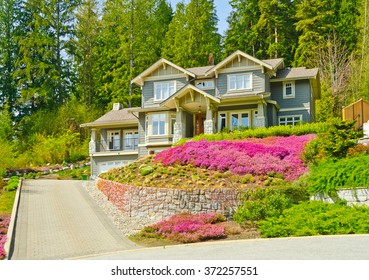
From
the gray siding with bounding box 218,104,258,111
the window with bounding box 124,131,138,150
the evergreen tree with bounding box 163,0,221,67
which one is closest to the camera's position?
the gray siding with bounding box 218,104,258,111

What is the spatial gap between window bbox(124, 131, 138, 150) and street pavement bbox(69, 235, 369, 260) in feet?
73.2

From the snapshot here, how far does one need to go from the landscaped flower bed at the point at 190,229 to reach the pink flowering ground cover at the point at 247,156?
4.58m

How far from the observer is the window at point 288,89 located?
1369 inches

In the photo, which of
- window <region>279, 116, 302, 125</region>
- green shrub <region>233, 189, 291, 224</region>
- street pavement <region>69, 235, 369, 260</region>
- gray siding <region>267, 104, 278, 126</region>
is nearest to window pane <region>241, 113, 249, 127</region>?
gray siding <region>267, 104, 278, 126</region>

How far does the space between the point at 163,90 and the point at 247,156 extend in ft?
47.0

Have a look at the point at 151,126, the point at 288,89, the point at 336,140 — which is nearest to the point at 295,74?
the point at 288,89

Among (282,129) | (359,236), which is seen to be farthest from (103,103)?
(359,236)

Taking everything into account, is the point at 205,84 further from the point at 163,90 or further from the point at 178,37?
the point at 178,37

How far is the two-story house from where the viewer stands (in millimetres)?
32875

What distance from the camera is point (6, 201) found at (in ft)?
77.4

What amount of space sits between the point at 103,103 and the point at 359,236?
133 feet

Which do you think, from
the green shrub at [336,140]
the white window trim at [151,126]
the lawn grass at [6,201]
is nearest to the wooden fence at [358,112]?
the green shrub at [336,140]

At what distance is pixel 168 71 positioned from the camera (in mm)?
36750

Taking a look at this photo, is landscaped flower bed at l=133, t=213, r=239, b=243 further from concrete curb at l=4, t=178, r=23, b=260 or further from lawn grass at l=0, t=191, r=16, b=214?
lawn grass at l=0, t=191, r=16, b=214
